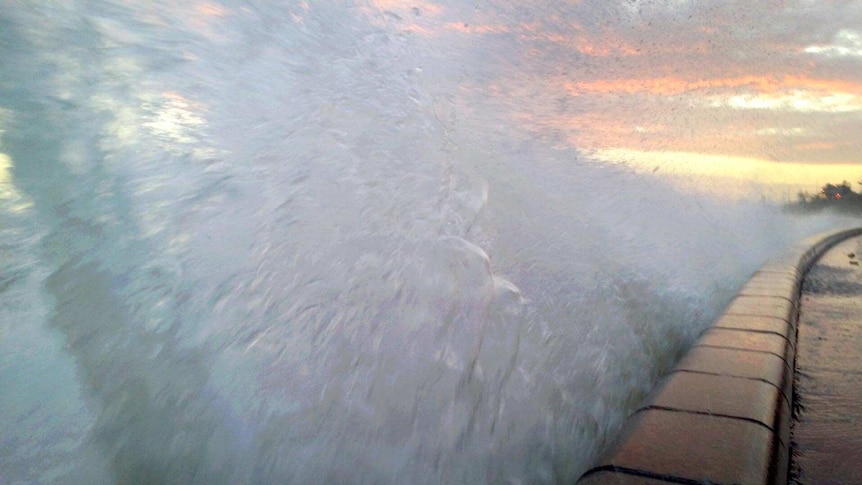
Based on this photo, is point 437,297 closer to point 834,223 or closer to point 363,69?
point 363,69

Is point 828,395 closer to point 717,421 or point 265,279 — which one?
point 717,421

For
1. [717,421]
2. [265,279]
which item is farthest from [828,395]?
[265,279]

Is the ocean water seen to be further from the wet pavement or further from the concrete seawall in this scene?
the wet pavement

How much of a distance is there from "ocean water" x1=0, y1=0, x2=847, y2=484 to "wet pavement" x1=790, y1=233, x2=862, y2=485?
50 centimetres

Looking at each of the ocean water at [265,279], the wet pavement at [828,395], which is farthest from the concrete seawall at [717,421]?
the ocean water at [265,279]

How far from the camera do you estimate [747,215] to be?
7961 millimetres

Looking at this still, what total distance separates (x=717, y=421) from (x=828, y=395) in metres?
0.59

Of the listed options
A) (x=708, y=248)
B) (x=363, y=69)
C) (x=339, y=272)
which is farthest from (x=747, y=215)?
(x=339, y=272)

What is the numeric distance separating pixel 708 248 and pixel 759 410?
411 centimetres

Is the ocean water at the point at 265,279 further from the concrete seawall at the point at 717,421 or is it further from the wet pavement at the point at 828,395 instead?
the wet pavement at the point at 828,395

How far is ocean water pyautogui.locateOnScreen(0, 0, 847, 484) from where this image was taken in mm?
1000

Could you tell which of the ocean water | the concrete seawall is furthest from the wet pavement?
the ocean water

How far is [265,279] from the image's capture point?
1.32 m

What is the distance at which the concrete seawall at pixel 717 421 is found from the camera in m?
1.02
